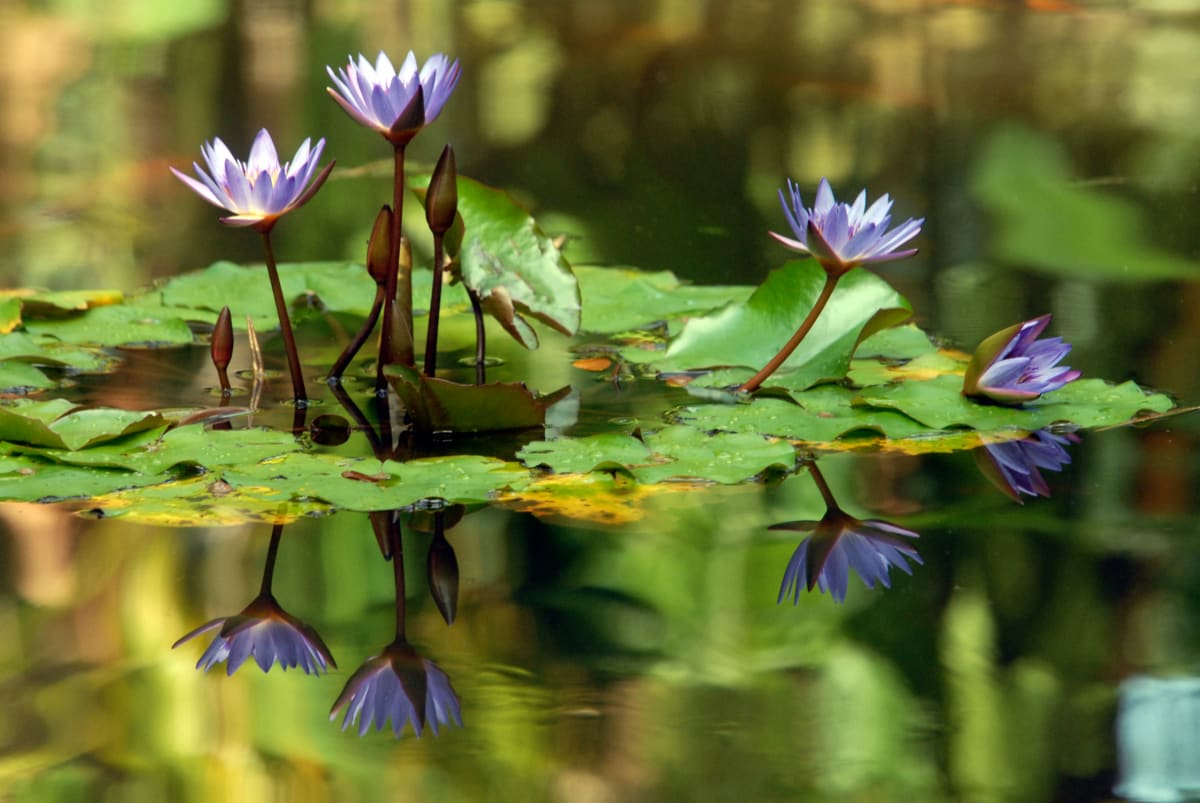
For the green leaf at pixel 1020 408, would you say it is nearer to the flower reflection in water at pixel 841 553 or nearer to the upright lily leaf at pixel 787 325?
the upright lily leaf at pixel 787 325

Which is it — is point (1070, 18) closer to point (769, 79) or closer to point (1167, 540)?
point (769, 79)

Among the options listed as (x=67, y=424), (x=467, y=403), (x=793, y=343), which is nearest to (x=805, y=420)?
(x=793, y=343)

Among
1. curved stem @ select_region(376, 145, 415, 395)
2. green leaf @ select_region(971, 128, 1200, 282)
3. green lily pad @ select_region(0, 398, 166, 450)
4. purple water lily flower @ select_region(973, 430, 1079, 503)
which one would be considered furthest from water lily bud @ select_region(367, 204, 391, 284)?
green leaf @ select_region(971, 128, 1200, 282)

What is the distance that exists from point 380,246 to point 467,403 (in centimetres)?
18

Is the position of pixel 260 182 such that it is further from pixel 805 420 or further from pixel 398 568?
pixel 805 420

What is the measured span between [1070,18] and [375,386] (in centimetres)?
437

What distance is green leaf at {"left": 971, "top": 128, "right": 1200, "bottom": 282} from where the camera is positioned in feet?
7.34

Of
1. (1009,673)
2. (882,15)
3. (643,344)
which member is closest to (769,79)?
(882,15)

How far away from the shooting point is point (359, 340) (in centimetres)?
154

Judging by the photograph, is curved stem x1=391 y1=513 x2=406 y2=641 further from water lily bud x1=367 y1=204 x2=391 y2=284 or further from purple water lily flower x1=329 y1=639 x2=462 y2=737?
water lily bud x1=367 y1=204 x2=391 y2=284

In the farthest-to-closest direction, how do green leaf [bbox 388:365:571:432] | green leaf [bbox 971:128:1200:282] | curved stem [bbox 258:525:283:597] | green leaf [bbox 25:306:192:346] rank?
green leaf [bbox 971:128:1200:282] < green leaf [bbox 25:306:192:346] < green leaf [bbox 388:365:571:432] < curved stem [bbox 258:525:283:597]

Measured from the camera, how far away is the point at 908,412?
1.41m

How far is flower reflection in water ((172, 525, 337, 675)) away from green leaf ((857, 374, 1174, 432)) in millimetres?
630

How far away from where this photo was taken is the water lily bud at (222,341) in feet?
4.99
